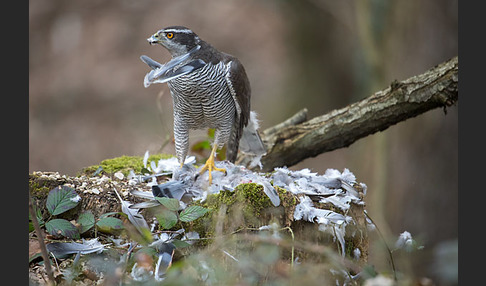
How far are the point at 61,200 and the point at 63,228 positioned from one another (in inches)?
6.4

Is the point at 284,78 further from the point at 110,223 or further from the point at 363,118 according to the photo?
the point at 110,223

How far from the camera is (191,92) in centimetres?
325

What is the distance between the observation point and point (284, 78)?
7.83 meters

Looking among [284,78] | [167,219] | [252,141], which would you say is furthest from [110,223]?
[284,78]

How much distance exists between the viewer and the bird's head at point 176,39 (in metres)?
3.18

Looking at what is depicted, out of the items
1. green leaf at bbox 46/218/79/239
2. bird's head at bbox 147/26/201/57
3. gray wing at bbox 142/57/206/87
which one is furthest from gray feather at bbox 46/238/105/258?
bird's head at bbox 147/26/201/57

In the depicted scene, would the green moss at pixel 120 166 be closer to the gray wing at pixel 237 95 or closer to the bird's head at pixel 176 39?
the gray wing at pixel 237 95

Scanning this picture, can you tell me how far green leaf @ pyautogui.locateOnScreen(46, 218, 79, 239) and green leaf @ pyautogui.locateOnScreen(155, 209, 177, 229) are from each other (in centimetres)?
40

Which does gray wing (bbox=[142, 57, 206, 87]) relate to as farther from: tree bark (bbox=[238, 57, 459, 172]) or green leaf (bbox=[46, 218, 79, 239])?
tree bark (bbox=[238, 57, 459, 172])

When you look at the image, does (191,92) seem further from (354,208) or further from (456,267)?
(456,267)

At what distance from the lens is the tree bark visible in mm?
3848

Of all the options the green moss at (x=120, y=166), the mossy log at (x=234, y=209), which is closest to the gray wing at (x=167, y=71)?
the mossy log at (x=234, y=209)

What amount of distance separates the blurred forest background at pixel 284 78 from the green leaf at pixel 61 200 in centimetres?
163

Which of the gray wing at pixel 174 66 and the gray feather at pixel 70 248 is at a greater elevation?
the gray wing at pixel 174 66
